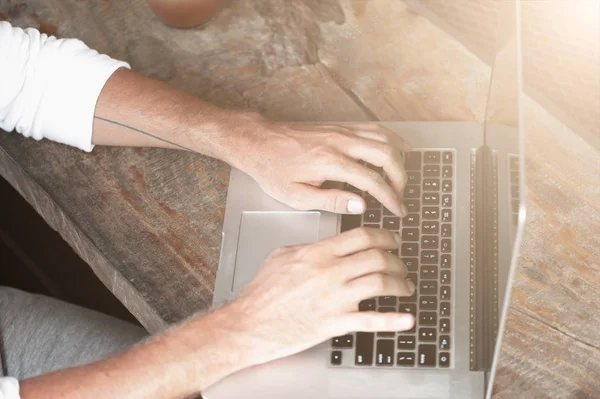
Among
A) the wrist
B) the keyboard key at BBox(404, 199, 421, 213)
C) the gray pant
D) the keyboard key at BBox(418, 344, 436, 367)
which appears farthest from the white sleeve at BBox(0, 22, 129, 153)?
the keyboard key at BBox(418, 344, 436, 367)

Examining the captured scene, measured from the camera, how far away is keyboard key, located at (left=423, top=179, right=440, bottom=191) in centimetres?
101

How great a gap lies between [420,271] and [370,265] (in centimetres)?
8

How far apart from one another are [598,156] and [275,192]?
1.54 ft

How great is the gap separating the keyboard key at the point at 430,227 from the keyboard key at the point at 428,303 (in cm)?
10

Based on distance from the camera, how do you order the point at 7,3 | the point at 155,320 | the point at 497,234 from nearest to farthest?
1. the point at 497,234
2. the point at 155,320
3. the point at 7,3

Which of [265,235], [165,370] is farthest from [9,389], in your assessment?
[265,235]

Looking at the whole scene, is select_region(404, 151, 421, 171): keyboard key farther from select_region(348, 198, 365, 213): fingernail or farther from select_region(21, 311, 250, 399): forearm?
select_region(21, 311, 250, 399): forearm

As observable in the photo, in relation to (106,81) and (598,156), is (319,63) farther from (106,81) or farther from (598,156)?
(598,156)

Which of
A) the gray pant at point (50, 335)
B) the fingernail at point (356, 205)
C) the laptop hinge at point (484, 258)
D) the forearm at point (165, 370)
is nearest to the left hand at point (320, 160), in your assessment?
the fingernail at point (356, 205)

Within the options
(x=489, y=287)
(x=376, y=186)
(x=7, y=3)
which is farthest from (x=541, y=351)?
(x=7, y=3)

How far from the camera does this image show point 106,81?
1143 mm

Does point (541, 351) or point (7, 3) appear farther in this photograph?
point (7, 3)

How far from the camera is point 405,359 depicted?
903 millimetres

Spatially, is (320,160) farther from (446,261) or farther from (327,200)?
(446,261)
